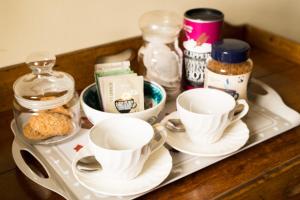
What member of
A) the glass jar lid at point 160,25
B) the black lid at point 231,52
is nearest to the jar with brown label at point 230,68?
the black lid at point 231,52

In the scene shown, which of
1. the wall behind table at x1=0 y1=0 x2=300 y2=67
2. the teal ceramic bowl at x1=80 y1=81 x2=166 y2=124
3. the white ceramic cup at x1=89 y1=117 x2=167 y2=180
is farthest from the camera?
the wall behind table at x1=0 y1=0 x2=300 y2=67

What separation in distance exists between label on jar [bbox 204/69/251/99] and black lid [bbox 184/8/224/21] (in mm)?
114

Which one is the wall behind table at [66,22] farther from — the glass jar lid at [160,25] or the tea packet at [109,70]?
the tea packet at [109,70]

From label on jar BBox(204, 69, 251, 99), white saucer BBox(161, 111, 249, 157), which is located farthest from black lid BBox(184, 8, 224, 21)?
white saucer BBox(161, 111, 249, 157)

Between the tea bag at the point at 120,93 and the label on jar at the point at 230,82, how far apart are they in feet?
0.46

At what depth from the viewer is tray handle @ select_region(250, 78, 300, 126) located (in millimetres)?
711

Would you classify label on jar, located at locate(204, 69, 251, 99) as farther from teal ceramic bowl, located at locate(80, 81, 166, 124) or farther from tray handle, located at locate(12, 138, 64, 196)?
tray handle, located at locate(12, 138, 64, 196)

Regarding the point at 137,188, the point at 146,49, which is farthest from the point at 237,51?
the point at 137,188

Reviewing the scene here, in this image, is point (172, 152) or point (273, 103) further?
point (273, 103)

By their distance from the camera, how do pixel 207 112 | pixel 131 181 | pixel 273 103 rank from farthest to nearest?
pixel 273 103
pixel 207 112
pixel 131 181

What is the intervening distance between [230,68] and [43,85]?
337 millimetres

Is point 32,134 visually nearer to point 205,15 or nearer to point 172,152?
point 172,152

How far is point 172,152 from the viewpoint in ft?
2.07

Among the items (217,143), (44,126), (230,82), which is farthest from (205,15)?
(44,126)
